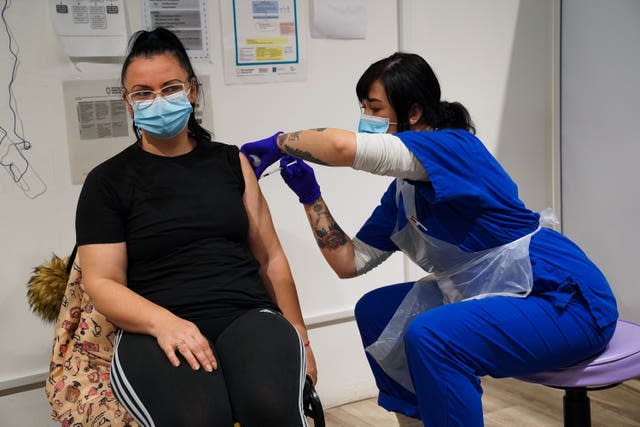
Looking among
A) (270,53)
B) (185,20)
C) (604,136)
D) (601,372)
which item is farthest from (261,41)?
(601,372)

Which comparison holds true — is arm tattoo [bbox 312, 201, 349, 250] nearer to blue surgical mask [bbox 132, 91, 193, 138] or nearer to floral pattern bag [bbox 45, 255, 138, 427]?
blue surgical mask [bbox 132, 91, 193, 138]

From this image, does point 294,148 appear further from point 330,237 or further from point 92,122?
point 92,122

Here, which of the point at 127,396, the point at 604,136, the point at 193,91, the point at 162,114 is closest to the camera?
the point at 127,396

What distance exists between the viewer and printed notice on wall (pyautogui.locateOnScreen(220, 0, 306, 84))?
239 cm

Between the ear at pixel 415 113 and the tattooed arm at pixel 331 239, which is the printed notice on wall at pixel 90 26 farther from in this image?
the ear at pixel 415 113

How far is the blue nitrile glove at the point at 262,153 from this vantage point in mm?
Result: 1891

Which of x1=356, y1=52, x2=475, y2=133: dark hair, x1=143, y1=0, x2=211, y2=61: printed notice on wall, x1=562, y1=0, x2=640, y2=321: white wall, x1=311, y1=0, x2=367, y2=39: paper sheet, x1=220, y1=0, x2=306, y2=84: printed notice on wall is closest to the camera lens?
x1=356, y1=52, x2=475, y2=133: dark hair

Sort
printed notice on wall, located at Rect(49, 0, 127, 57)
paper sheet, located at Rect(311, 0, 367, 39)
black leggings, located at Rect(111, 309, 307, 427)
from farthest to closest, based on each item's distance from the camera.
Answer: paper sheet, located at Rect(311, 0, 367, 39) < printed notice on wall, located at Rect(49, 0, 127, 57) < black leggings, located at Rect(111, 309, 307, 427)

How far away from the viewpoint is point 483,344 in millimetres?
1662

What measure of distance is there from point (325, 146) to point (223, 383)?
570 millimetres

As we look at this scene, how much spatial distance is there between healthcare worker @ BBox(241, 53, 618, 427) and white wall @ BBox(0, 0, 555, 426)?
0.54 meters

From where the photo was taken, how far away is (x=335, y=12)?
8.29 ft

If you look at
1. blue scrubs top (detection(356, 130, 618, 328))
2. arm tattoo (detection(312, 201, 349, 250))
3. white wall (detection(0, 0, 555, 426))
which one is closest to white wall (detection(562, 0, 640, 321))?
white wall (detection(0, 0, 555, 426))

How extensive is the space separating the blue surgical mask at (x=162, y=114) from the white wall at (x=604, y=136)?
1642 millimetres
